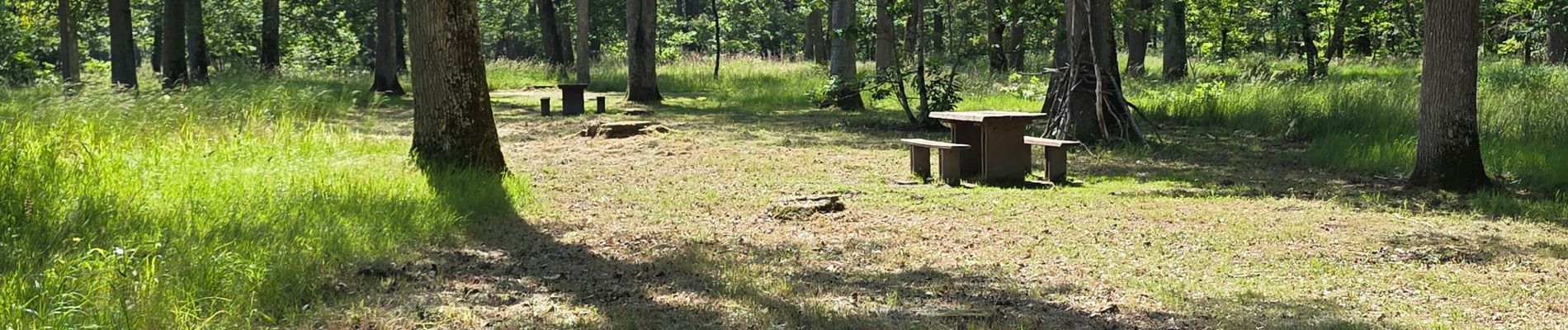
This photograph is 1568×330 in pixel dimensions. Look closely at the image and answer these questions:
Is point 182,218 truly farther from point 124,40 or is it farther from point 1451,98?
point 124,40

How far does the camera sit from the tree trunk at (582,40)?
866 inches

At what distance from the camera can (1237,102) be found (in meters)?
15.1

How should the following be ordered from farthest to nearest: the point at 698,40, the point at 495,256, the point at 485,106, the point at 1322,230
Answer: the point at 698,40 → the point at 485,106 → the point at 1322,230 → the point at 495,256

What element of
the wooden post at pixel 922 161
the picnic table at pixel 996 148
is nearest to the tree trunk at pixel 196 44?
the wooden post at pixel 922 161

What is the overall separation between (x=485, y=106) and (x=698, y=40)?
1681 inches

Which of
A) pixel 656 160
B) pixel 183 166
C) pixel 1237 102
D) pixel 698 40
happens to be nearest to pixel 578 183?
pixel 656 160

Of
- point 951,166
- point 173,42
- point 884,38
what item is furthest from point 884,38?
point 173,42

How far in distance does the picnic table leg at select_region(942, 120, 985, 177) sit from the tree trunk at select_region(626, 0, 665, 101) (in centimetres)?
1125

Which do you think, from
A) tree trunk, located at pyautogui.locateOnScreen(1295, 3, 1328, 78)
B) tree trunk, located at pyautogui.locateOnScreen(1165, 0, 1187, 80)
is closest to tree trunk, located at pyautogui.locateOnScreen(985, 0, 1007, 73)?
tree trunk, located at pyautogui.locateOnScreen(1165, 0, 1187, 80)

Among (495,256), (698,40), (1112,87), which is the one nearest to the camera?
(495,256)

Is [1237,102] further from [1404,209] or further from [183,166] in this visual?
[183,166]

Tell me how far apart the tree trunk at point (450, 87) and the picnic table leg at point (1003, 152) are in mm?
3463

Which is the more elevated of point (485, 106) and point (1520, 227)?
point (485, 106)

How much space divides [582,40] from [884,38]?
8720 millimetres
